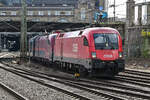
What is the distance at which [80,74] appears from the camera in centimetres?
1762

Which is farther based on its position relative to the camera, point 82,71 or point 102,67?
point 82,71

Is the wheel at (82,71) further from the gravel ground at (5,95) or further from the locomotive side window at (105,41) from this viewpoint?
the gravel ground at (5,95)

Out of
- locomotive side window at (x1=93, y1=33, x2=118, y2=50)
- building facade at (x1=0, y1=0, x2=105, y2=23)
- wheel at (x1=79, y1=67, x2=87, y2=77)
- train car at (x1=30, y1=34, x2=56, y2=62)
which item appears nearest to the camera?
locomotive side window at (x1=93, y1=33, x2=118, y2=50)

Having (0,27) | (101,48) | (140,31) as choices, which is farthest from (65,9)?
(101,48)

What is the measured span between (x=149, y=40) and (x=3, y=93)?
2029 centimetres

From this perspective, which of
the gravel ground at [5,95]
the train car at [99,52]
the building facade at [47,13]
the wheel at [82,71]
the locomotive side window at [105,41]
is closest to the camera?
the gravel ground at [5,95]

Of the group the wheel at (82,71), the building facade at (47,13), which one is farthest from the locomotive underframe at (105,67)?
the building facade at (47,13)

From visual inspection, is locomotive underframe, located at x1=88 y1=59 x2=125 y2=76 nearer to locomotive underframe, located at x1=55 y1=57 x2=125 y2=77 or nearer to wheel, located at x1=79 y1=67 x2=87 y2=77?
locomotive underframe, located at x1=55 y1=57 x2=125 y2=77

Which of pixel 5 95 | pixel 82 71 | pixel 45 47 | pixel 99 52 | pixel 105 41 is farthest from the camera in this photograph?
pixel 45 47

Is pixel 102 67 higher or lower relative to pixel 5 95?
higher

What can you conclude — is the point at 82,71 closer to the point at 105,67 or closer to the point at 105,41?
the point at 105,67

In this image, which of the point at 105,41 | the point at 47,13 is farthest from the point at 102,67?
the point at 47,13

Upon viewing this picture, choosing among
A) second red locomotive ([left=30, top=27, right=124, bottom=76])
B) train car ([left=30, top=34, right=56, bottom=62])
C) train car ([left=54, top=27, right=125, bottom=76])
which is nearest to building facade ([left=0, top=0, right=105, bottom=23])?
train car ([left=30, top=34, right=56, bottom=62])

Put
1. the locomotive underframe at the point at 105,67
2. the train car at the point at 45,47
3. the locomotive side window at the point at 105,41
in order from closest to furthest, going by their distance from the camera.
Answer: the locomotive underframe at the point at 105,67, the locomotive side window at the point at 105,41, the train car at the point at 45,47
